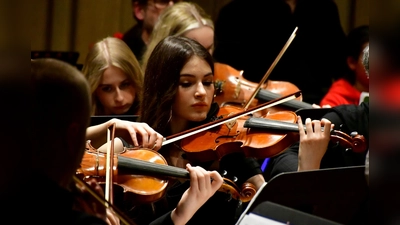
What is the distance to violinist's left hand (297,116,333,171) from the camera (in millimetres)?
1441

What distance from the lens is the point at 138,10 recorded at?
7.53ft

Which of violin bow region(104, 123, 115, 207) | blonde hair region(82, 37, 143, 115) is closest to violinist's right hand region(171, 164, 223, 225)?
violin bow region(104, 123, 115, 207)

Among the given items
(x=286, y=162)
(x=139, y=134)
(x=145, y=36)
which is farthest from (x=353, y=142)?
(x=145, y=36)

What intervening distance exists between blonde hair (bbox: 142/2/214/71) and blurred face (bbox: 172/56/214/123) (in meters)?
0.47

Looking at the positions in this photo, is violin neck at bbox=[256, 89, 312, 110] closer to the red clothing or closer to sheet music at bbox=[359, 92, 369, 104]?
sheet music at bbox=[359, 92, 369, 104]

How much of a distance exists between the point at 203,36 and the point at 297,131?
1.91ft

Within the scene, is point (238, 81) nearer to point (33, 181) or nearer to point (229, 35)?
point (229, 35)

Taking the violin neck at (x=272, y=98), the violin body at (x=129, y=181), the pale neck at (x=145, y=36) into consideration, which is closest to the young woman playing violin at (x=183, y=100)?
the violin body at (x=129, y=181)

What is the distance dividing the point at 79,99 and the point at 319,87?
169cm

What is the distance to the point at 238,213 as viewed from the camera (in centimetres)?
142

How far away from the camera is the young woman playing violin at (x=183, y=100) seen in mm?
1445

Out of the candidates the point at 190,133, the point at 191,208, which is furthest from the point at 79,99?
the point at 190,133

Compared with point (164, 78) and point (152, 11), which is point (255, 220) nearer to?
point (164, 78)

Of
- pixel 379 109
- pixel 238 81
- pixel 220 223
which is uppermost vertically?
pixel 379 109
